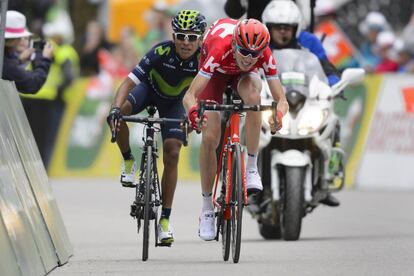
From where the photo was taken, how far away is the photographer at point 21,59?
1515cm

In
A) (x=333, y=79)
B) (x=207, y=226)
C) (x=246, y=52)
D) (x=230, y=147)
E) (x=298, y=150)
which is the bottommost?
(x=207, y=226)

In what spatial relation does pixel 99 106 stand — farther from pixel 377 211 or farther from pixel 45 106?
pixel 377 211

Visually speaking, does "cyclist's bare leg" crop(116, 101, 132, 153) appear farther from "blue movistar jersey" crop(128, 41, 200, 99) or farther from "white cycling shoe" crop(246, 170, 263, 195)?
"white cycling shoe" crop(246, 170, 263, 195)

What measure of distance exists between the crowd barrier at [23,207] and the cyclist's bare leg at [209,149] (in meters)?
1.17

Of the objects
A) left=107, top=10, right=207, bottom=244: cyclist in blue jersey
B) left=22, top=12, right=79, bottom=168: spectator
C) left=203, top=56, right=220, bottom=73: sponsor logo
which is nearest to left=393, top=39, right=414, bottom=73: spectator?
left=22, top=12, right=79, bottom=168: spectator

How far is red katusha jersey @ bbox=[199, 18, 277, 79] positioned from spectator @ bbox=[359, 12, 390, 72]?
39.2 feet

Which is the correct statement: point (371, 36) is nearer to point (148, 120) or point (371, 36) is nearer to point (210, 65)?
point (148, 120)

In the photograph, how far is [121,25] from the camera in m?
27.3

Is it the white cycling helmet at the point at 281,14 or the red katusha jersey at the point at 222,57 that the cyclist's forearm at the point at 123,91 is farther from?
the white cycling helmet at the point at 281,14

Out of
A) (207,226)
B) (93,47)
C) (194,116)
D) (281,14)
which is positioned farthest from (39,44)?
(93,47)

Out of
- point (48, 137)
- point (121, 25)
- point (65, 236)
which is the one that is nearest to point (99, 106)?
point (48, 137)

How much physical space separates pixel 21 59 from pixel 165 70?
352cm

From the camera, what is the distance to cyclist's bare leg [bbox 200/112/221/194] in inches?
459

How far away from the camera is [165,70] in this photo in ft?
40.4
